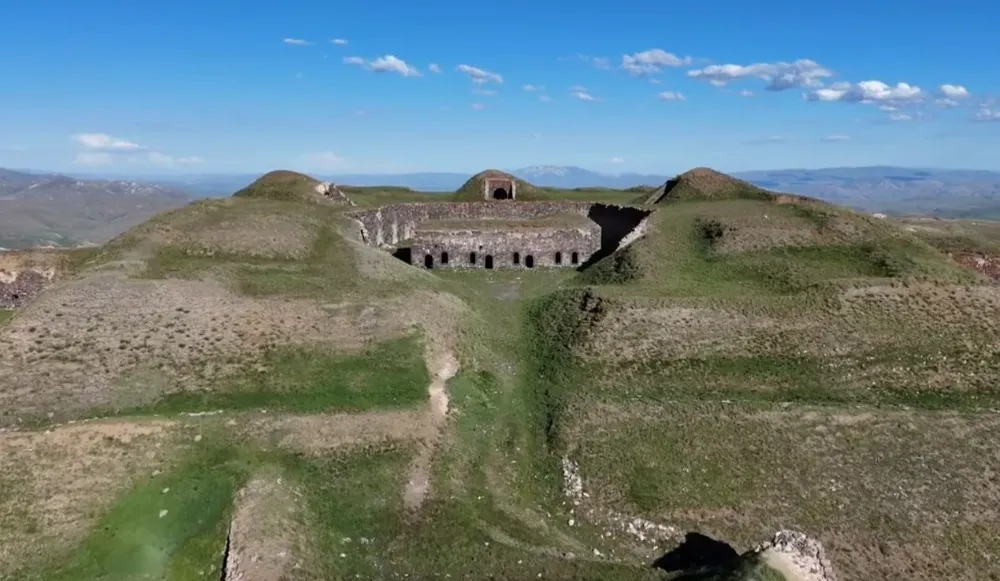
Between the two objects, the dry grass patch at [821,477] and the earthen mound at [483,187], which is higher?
the earthen mound at [483,187]

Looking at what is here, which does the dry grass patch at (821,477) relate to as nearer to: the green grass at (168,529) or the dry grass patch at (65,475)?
the green grass at (168,529)

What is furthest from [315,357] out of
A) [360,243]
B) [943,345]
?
[943,345]

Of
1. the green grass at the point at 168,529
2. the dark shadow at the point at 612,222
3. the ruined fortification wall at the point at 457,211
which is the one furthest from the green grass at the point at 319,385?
the ruined fortification wall at the point at 457,211

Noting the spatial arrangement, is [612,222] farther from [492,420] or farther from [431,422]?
[431,422]

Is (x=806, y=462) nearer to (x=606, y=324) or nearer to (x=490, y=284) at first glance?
(x=606, y=324)

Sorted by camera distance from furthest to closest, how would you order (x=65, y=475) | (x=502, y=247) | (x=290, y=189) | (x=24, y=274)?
(x=290, y=189)
(x=502, y=247)
(x=24, y=274)
(x=65, y=475)

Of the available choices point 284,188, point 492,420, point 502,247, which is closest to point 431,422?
point 492,420

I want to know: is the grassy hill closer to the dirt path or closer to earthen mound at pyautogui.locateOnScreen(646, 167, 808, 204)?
the dirt path
